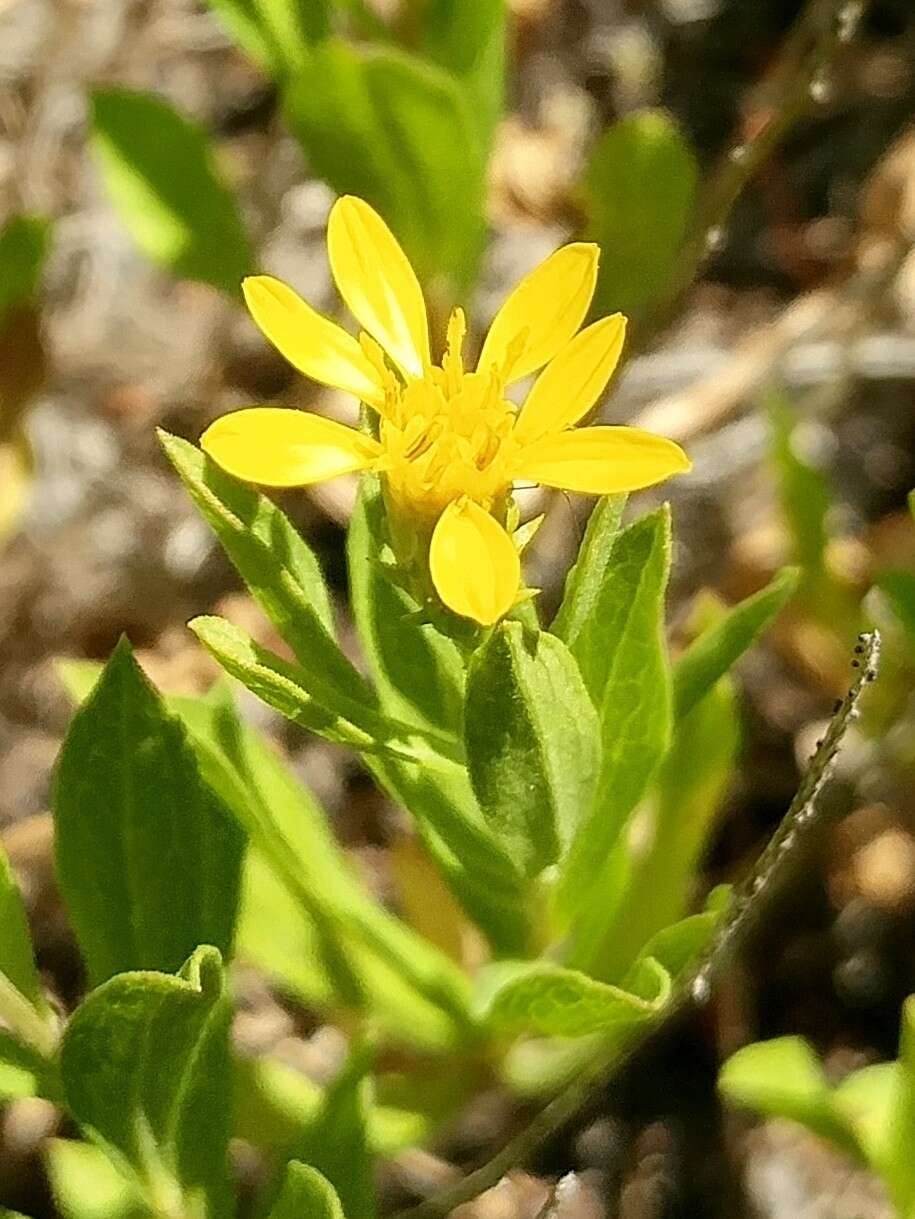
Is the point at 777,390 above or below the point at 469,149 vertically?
below

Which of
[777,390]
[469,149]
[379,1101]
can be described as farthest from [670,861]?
[469,149]

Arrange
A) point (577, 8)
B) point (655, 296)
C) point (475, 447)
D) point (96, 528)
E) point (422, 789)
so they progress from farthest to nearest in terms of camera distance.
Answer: point (577, 8) < point (96, 528) < point (655, 296) < point (422, 789) < point (475, 447)

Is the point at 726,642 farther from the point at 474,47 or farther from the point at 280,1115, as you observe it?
the point at 474,47

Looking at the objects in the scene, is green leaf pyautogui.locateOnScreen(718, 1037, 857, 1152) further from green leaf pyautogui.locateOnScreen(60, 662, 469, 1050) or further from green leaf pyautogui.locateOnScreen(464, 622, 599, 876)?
green leaf pyautogui.locateOnScreen(464, 622, 599, 876)

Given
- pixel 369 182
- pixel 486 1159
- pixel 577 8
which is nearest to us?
pixel 486 1159

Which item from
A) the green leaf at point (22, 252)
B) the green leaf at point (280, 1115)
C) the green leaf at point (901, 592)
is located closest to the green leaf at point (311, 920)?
the green leaf at point (280, 1115)

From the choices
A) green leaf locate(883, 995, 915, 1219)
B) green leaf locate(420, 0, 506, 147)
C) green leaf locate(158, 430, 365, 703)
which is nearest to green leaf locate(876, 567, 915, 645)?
green leaf locate(883, 995, 915, 1219)

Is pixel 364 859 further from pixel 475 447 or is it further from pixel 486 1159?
pixel 475 447

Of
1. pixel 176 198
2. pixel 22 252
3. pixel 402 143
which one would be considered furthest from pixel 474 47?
pixel 22 252
